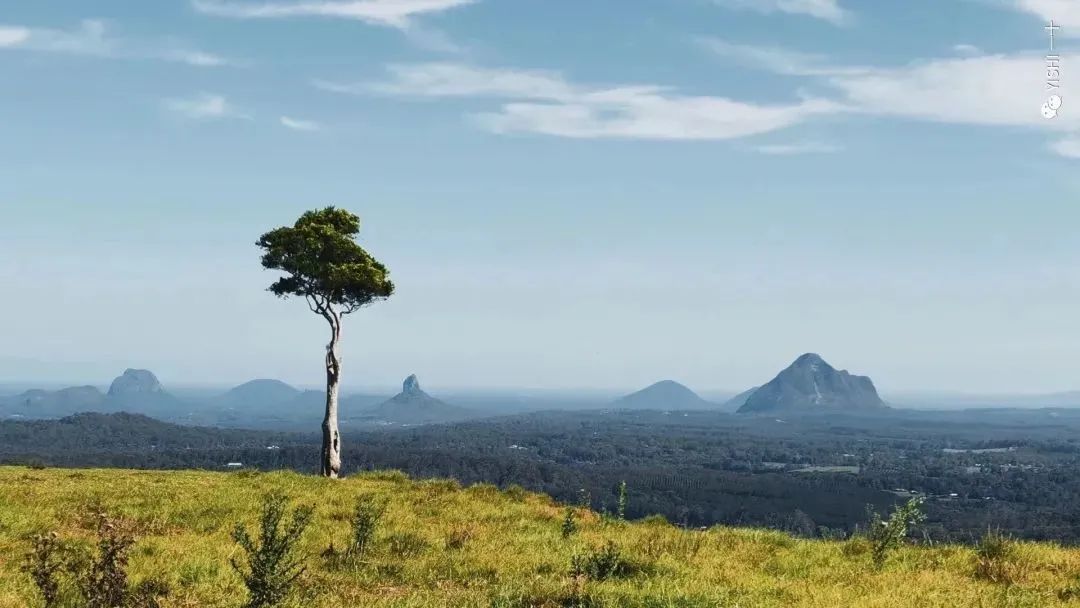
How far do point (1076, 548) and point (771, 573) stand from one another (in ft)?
30.6

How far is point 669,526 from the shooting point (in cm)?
2133

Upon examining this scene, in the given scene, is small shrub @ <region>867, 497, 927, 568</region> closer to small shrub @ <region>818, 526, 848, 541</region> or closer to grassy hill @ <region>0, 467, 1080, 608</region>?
grassy hill @ <region>0, 467, 1080, 608</region>

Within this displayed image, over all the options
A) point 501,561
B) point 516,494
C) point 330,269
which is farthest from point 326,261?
point 501,561

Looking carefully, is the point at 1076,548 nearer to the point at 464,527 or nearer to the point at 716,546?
the point at 716,546

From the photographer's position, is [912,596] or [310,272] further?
[310,272]

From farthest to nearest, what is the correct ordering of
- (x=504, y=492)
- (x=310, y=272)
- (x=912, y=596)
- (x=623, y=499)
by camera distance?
(x=310, y=272) → (x=504, y=492) → (x=623, y=499) → (x=912, y=596)

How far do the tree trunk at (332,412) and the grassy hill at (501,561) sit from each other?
11.7 metres

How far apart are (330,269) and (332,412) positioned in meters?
6.81

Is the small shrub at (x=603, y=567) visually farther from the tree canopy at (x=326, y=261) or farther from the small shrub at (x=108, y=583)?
the tree canopy at (x=326, y=261)

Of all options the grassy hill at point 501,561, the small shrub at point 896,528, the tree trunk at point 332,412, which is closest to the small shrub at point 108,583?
the grassy hill at point 501,561

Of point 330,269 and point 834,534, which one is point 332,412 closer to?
point 330,269

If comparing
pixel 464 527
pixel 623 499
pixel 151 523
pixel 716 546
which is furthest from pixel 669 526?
pixel 151 523

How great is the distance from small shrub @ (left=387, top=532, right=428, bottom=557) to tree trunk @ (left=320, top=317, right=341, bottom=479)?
18.2 meters

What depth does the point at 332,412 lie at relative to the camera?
36.3 metres
